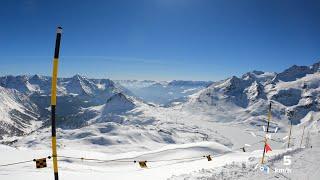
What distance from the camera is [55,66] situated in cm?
1202

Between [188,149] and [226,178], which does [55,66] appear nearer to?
[226,178]

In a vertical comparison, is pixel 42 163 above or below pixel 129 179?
above

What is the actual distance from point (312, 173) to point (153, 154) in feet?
246

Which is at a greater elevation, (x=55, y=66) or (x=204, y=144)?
(x=55, y=66)

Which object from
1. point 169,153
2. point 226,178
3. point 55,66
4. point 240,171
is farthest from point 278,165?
point 169,153

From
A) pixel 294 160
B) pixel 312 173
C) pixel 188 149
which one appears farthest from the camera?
pixel 188 149

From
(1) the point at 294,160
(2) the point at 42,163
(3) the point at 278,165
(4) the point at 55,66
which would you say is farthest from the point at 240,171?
(4) the point at 55,66

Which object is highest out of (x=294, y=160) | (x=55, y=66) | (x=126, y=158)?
(x=55, y=66)

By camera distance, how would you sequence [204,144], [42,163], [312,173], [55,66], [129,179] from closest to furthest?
[55,66], [42,163], [129,179], [312,173], [204,144]

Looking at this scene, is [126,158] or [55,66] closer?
[55,66]

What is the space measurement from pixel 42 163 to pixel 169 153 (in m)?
84.5

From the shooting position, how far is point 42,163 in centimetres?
1650

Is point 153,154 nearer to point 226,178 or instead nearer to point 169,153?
point 169,153

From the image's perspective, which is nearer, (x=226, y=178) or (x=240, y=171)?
(x=226, y=178)
